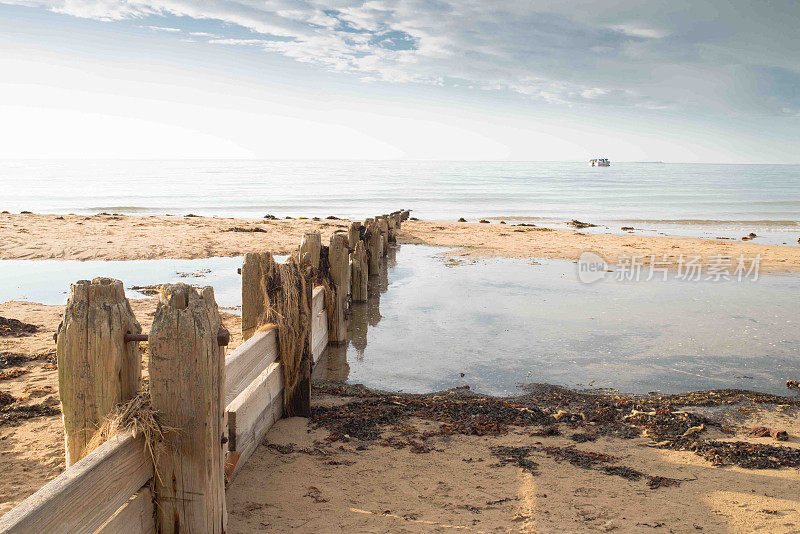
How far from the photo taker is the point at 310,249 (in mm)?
7059

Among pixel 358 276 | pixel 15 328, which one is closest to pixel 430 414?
pixel 358 276

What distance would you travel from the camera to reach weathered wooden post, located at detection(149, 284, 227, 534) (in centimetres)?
278

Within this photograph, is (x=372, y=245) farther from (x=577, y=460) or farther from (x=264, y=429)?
(x=577, y=460)

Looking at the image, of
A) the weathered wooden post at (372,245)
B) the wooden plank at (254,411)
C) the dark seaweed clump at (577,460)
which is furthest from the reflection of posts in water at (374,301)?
the dark seaweed clump at (577,460)

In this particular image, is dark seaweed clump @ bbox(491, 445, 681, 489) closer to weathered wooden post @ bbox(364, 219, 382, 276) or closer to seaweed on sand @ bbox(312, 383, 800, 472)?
seaweed on sand @ bbox(312, 383, 800, 472)

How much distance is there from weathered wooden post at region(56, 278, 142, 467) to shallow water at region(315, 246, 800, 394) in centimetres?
412

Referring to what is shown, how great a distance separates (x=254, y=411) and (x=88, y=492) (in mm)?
2318

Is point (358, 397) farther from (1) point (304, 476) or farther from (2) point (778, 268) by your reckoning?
(2) point (778, 268)

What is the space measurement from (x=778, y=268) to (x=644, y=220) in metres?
18.0

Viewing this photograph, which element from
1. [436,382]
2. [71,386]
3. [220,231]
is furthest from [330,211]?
[71,386]

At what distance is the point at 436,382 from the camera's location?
21.8 feet

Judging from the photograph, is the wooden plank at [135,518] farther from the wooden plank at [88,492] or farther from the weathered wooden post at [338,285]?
the weathered wooden post at [338,285]

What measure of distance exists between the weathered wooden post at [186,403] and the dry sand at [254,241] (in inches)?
441

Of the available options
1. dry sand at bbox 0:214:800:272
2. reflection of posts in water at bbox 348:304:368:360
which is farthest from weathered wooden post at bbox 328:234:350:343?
dry sand at bbox 0:214:800:272
